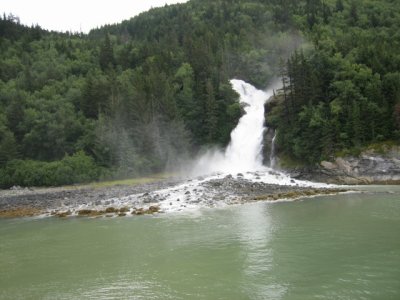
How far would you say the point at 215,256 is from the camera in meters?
18.9

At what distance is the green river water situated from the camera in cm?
1462

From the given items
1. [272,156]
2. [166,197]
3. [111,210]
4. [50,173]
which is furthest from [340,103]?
[50,173]

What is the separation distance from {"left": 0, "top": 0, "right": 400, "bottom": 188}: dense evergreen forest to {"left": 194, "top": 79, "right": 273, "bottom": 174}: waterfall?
2521 mm

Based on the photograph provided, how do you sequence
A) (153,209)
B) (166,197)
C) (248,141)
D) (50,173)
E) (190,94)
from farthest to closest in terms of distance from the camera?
1. (190,94)
2. (248,141)
3. (50,173)
4. (166,197)
5. (153,209)

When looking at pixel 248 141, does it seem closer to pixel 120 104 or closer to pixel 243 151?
pixel 243 151

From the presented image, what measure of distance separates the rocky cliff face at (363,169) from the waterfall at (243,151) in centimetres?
1246

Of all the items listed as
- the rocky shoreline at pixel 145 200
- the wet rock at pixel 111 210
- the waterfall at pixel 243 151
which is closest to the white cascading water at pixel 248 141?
the waterfall at pixel 243 151

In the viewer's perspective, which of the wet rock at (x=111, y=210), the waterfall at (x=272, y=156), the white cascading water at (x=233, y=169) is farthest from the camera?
the waterfall at (x=272, y=156)

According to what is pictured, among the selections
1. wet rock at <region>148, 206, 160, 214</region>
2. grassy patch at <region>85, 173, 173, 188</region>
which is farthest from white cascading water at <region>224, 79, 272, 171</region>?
wet rock at <region>148, 206, 160, 214</region>

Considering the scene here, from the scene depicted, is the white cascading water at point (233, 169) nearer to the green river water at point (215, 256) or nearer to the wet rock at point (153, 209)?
the wet rock at point (153, 209)

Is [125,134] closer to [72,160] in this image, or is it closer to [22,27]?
[72,160]

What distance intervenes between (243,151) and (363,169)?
21976mm

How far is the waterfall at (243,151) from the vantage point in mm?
63344

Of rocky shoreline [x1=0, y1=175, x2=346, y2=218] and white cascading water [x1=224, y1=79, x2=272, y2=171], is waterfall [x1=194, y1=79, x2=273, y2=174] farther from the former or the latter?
rocky shoreline [x1=0, y1=175, x2=346, y2=218]
